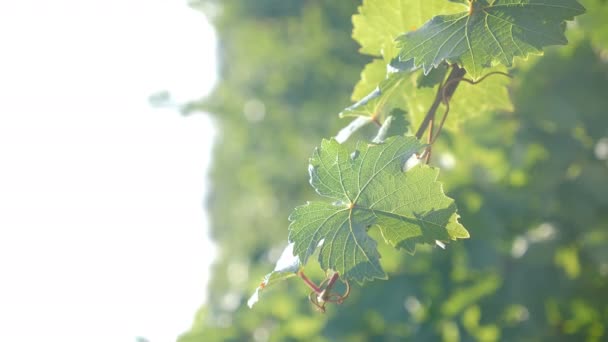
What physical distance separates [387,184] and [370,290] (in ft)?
7.08

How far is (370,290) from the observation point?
2.93m

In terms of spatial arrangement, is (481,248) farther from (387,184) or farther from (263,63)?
(263,63)

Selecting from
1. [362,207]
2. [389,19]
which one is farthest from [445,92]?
[362,207]

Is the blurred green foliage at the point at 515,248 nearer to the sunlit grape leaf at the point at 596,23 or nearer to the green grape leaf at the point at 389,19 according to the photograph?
the sunlit grape leaf at the point at 596,23

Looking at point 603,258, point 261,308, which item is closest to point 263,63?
point 261,308

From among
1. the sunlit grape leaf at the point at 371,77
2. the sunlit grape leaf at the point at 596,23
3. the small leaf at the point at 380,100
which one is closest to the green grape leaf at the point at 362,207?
the small leaf at the point at 380,100

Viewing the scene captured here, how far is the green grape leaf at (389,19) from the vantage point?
39.3 inches

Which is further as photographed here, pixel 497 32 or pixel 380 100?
pixel 380 100

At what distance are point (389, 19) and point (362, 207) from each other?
34 cm

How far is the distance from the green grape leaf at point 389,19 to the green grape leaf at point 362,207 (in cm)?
22

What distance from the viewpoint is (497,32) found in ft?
2.73

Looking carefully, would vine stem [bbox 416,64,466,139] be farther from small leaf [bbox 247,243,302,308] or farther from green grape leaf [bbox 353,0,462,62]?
small leaf [bbox 247,243,302,308]

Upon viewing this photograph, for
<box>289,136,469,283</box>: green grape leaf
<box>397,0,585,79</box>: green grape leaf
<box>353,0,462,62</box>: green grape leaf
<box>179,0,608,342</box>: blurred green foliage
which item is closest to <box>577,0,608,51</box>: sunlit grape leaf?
<box>179,0,608,342</box>: blurred green foliage

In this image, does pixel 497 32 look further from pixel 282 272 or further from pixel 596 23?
pixel 596 23
